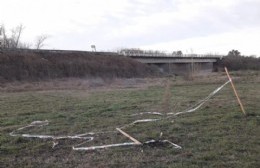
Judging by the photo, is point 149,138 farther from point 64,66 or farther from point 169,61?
point 169,61

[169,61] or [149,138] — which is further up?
[169,61]

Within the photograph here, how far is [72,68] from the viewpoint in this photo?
57188mm

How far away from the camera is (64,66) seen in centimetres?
5584

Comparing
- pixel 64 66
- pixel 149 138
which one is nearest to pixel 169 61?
pixel 64 66

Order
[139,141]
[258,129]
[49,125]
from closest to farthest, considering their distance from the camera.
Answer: [139,141], [258,129], [49,125]

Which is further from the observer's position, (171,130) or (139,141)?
(171,130)

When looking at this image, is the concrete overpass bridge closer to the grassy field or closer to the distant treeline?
the distant treeline

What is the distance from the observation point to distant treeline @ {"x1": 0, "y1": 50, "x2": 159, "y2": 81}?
4977cm

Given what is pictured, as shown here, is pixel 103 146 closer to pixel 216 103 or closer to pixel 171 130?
pixel 171 130

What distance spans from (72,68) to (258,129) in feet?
161

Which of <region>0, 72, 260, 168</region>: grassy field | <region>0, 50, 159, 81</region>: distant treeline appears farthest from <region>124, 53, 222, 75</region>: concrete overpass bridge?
<region>0, 72, 260, 168</region>: grassy field

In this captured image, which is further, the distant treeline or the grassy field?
the distant treeline

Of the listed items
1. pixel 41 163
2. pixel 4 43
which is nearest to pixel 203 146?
pixel 41 163

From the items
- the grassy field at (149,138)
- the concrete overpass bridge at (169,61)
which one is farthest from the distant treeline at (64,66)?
the grassy field at (149,138)
